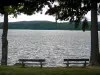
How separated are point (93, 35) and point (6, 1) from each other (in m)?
15.3

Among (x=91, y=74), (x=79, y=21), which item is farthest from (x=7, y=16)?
(x=91, y=74)

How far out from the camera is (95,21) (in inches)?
1112

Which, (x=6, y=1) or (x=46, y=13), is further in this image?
(x=46, y=13)

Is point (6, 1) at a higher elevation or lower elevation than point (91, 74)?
higher

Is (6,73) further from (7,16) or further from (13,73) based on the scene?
(7,16)

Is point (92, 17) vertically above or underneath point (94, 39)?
above

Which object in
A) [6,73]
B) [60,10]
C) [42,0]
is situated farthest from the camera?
[60,10]

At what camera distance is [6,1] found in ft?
45.1

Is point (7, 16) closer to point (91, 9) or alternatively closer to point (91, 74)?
point (91, 9)

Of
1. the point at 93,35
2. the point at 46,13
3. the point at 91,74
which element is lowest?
the point at 91,74

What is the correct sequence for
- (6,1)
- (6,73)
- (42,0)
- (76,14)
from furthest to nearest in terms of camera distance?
(76,14), (42,0), (6,73), (6,1)

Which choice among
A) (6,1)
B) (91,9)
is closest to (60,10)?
(91,9)

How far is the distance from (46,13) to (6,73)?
11.8m

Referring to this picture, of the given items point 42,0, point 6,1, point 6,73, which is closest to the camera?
point 6,1
